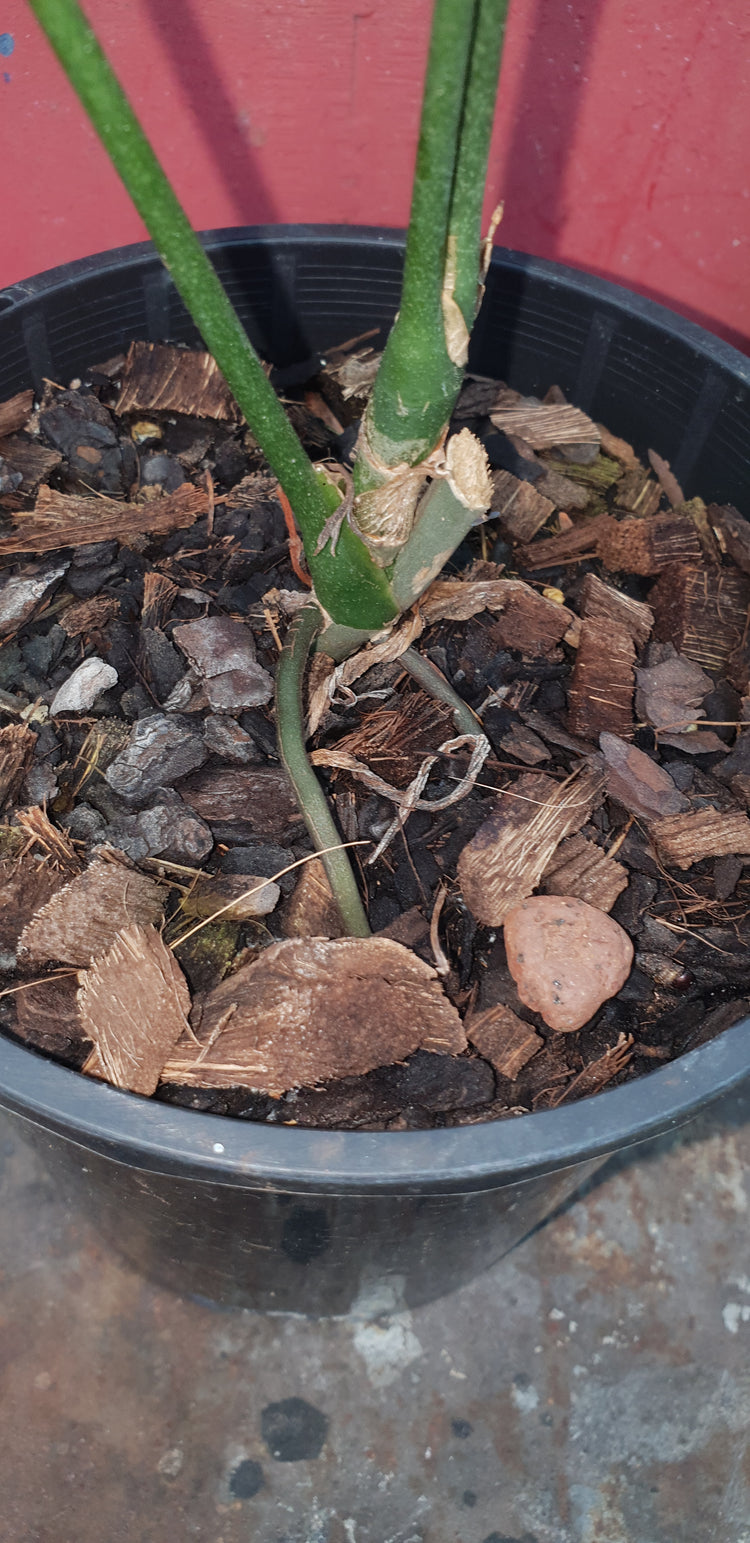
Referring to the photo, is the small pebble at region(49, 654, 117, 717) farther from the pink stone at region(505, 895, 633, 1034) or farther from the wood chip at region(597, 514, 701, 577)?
the wood chip at region(597, 514, 701, 577)

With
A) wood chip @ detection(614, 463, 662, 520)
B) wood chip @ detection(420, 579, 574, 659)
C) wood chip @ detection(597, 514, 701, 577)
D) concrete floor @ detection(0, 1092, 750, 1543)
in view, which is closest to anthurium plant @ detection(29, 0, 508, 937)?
wood chip @ detection(420, 579, 574, 659)

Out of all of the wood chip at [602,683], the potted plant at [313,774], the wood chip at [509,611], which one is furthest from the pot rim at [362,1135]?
the wood chip at [509,611]

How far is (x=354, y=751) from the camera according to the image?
103cm

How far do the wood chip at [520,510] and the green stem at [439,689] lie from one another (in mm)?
281

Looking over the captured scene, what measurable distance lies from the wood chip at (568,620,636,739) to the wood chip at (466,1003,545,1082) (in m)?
0.31

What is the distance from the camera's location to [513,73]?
136 cm

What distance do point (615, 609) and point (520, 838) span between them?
0.32m

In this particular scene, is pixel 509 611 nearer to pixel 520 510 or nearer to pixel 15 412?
pixel 520 510

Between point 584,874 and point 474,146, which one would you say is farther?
point 584,874

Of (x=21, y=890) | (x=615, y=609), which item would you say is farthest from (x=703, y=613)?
(x=21, y=890)

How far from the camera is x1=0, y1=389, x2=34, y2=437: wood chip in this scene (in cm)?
124

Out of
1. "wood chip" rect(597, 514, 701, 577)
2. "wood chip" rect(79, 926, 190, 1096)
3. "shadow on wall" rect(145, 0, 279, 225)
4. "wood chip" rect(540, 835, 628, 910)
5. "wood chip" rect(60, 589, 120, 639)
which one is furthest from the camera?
"shadow on wall" rect(145, 0, 279, 225)

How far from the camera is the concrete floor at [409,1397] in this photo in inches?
45.4

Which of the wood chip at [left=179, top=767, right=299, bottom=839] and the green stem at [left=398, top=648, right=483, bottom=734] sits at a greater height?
the green stem at [left=398, top=648, right=483, bottom=734]
